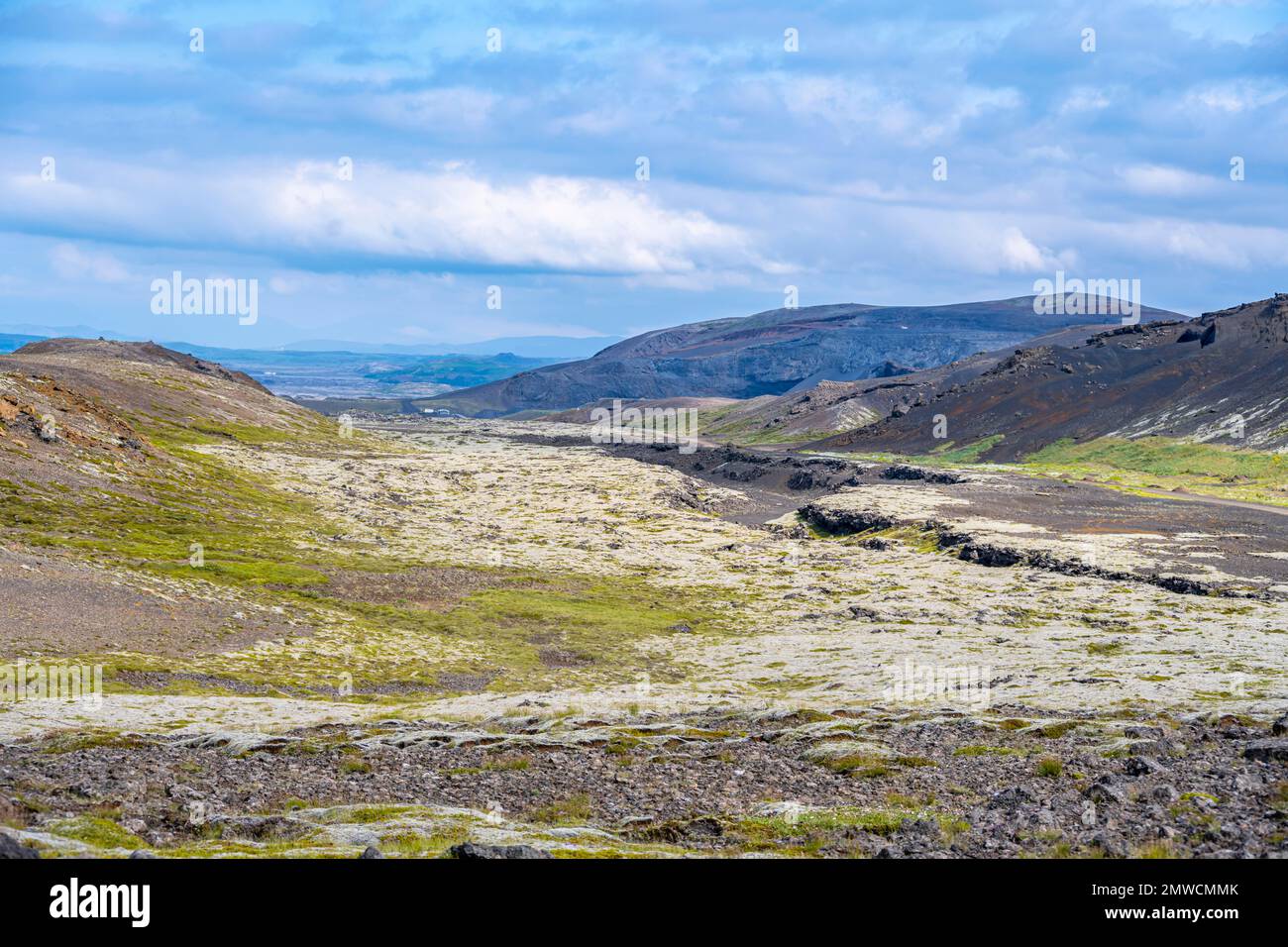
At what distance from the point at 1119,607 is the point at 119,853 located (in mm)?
75826

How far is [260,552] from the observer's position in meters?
91.6

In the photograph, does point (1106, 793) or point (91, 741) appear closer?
point (1106, 793)

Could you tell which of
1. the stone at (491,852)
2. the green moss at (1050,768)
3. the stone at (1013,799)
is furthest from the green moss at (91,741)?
the green moss at (1050,768)

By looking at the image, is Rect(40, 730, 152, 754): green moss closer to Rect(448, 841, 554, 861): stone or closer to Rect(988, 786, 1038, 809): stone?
Rect(448, 841, 554, 861): stone

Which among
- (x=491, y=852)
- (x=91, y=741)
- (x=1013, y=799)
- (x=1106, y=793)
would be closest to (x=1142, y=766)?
(x=1106, y=793)

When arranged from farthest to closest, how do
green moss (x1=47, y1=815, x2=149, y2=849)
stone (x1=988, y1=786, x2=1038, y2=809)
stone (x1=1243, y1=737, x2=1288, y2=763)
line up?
stone (x1=1243, y1=737, x2=1288, y2=763) → stone (x1=988, y1=786, x2=1038, y2=809) → green moss (x1=47, y1=815, x2=149, y2=849)

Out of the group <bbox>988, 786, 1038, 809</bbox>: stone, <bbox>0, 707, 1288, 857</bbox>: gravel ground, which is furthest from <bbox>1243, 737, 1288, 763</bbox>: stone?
<bbox>988, 786, 1038, 809</bbox>: stone

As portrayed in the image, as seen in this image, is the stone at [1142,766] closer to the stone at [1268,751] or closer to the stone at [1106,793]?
the stone at [1106,793]

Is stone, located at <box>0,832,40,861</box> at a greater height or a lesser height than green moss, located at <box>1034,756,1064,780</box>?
greater


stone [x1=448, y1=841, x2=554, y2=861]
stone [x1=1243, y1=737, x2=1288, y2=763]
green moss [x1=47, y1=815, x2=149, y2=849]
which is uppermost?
stone [x1=448, y1=841, x2=554, y2=861]

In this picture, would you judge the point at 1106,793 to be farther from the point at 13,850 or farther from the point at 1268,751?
the point at 13,850
